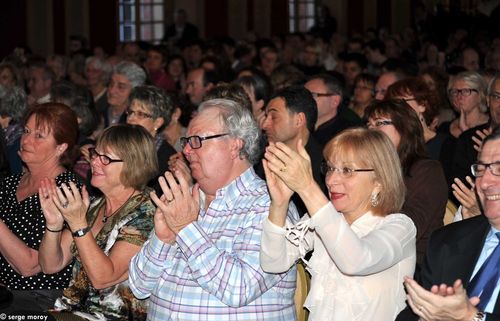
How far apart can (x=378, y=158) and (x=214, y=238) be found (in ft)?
2.27

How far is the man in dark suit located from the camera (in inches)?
133

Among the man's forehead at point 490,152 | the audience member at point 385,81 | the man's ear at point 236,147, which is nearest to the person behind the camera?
the man's forehead at point 490,152

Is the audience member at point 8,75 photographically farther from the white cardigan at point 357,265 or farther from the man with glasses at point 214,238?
the white cardigan at point 357,265

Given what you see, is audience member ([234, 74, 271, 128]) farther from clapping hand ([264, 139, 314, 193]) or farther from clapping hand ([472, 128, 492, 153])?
clapping hand ([264, 139, 314, 193])

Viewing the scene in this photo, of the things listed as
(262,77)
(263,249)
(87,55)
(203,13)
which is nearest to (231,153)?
(263,249)

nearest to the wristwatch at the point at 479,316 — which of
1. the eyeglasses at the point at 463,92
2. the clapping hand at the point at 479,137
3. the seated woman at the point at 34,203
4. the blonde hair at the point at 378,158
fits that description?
the blonde hair at the point at 378,158

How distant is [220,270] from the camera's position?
3658 mm

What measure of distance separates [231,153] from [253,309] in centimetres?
64

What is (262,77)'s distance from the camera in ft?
25.7

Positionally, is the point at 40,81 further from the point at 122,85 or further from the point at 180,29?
the point at 180,29

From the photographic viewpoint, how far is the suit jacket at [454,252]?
3.51m

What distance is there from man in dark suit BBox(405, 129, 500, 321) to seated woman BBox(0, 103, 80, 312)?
1.80 metres

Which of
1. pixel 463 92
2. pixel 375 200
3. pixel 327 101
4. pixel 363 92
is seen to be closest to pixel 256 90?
pixel 327 101

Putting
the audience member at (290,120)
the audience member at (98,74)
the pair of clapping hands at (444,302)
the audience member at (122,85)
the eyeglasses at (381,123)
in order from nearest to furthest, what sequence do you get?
1. the pair of clapping hands at (444,302)
2. the eyeglasses at (381,123)
3. the audience member at (290,120)
4. the audience member at (122,85)
5. the audience member at (98,74)
